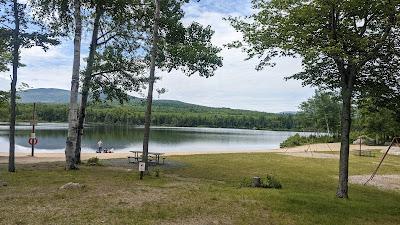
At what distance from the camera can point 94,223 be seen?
27.3ft

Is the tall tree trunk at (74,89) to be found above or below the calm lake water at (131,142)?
above

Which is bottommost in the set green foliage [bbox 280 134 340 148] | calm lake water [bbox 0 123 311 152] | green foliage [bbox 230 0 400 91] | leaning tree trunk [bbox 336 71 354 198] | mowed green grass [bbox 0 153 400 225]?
calm lake water [bbox 0 123 311 152]

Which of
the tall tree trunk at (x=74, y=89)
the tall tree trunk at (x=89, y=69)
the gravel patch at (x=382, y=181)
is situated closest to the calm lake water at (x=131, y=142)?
the tall tree trunk at (x=89, y=69)

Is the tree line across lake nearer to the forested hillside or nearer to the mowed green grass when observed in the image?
the forested hillside

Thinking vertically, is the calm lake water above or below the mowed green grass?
below

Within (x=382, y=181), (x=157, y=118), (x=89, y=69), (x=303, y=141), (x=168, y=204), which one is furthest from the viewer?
(x=157, y=118)

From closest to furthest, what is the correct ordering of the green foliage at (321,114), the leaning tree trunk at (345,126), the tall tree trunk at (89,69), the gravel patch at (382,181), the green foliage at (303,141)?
the leaning tree trunk at (345,126), the gravel patch at (382,181), the tall tree trunk at (89,69), the green foliage at (303,141), the green foliage at (321,114)

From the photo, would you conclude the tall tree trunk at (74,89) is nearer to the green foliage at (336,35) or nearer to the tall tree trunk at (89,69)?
the tall tree trunk at (89,69)

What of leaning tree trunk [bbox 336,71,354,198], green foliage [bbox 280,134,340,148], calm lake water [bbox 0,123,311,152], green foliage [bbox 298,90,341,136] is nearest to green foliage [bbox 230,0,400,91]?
leaning tree trunk [bbox 336,71,354,198]

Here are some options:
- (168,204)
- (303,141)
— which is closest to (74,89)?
(168,204)

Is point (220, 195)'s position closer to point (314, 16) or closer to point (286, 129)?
point (314, 16)

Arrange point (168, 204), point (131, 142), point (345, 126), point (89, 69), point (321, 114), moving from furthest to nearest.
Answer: point (321, 114) → point (131, 142) → point (89, 69) → point (345, 126) → point (168, 204)

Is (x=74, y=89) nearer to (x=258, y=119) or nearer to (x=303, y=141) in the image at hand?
(x=303, y=141)

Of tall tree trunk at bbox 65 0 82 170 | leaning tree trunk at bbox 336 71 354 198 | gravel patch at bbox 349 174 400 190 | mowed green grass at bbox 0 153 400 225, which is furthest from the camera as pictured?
gravel patch at bbox 349 174 400 190
